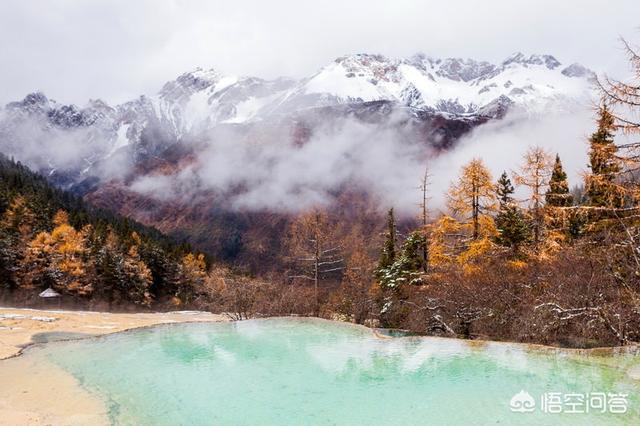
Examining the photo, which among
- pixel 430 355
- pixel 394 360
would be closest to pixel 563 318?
pixel 430 355

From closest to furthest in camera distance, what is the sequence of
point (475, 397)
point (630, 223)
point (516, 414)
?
point (516, 414) < point (475, 397) < point (630, 223)

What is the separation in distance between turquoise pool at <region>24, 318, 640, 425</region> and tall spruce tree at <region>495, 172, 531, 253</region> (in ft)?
29.5

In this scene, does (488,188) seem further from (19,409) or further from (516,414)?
(19,409)

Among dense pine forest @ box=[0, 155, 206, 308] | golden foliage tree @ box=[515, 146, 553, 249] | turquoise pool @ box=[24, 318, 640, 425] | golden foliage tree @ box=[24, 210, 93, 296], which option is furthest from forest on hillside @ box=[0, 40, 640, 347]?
golden foliage tree @ box=[24, 210, 93, 296]

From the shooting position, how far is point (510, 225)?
2356cm

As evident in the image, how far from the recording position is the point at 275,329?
22094 mm

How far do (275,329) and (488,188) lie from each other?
13.1 m

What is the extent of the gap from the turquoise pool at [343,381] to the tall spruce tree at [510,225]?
29.5 feet

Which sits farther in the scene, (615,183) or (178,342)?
(178,342)

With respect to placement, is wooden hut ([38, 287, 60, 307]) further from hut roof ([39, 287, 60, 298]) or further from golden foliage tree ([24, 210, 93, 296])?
golden foliage tree ([24, 210, 93, 296])

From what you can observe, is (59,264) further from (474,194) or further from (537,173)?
(537,173)

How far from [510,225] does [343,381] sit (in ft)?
47.6

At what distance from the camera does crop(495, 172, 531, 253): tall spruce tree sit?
22922 mm

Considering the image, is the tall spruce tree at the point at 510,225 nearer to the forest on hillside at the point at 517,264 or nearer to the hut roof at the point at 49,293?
the forest on hillside at the point at 517,264
